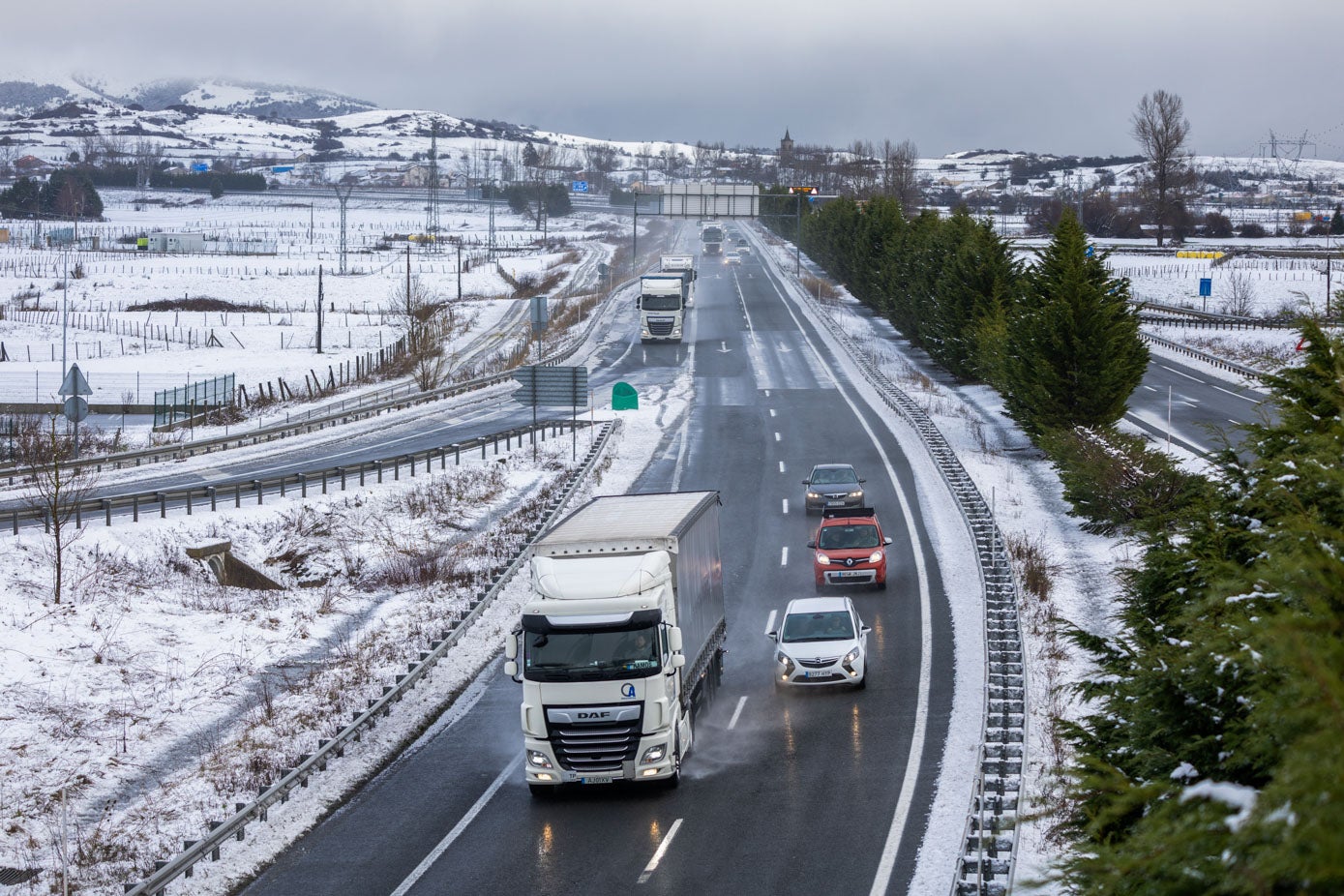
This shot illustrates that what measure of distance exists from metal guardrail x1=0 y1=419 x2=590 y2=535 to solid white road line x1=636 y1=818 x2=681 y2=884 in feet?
64.6

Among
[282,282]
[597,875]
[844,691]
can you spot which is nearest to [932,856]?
[597,875]

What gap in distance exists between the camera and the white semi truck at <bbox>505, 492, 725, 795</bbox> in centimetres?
1833

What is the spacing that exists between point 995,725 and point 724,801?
427 cm

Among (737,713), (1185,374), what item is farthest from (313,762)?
(1185,374)

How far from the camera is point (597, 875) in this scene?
53.7 feet

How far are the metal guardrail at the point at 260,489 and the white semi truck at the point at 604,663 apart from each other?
57.1 feet

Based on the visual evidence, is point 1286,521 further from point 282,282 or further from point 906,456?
point 282,282

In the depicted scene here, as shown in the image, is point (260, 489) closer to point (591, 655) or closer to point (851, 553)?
point (851, 553)

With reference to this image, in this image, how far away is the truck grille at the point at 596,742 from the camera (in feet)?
60.4

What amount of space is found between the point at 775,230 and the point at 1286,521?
169 m

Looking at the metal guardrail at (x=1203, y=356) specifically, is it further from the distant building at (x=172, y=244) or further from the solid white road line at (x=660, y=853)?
the distant building at (x=172, y=244)

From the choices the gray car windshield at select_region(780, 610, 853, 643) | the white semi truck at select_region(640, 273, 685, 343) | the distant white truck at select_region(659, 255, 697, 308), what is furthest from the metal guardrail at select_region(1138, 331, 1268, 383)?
the gray car windshield at select_region(780, 610, 853, 643)

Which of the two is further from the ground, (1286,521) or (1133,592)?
(1286,521)

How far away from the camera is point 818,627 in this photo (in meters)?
24.2
